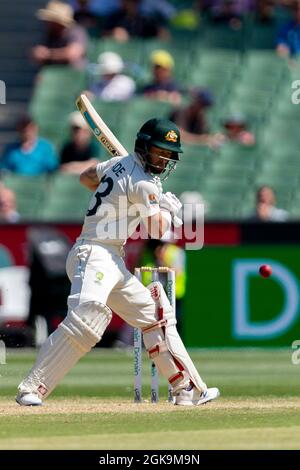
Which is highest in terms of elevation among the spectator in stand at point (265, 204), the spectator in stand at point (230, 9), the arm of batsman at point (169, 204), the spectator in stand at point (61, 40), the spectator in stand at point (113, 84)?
the spectator in stand at point (230, 9)

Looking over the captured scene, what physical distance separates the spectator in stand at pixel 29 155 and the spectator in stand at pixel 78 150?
168mm

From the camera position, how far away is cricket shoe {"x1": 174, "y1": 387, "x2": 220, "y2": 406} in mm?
9383

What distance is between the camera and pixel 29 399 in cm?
906

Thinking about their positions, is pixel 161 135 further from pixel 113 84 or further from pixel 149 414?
pixel 113 84

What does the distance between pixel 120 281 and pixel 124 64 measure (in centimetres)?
1000

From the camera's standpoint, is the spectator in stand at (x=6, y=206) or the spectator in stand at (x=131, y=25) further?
the spectator in stand at (x=131, y=25)

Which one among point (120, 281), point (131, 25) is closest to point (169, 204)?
point (120, 281)

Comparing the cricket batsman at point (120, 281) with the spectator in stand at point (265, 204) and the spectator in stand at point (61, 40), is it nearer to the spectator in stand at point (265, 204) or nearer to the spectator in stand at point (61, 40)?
the spectator in stand at point (265, 204)

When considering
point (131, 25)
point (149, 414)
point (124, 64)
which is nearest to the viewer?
point (149, 414)

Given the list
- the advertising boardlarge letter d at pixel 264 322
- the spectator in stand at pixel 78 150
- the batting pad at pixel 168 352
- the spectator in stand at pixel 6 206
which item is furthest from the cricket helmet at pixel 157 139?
the spectator in stand at pixel 78 150

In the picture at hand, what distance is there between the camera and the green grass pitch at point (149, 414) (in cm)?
735

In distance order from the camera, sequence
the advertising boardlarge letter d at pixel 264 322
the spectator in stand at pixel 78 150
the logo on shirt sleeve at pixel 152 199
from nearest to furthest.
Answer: the logo on shirt sleeve at pixel 152 199 < the advertising boardlarge letter d at pixel 264 322 < the spectator in stand at pixel 78 150

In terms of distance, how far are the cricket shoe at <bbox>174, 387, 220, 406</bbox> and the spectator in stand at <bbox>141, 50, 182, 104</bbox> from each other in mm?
9101

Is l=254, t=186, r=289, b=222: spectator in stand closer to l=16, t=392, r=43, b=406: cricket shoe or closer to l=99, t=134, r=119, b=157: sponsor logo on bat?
l=99, t=134, r=119, b=157: sponsor logo on bat
